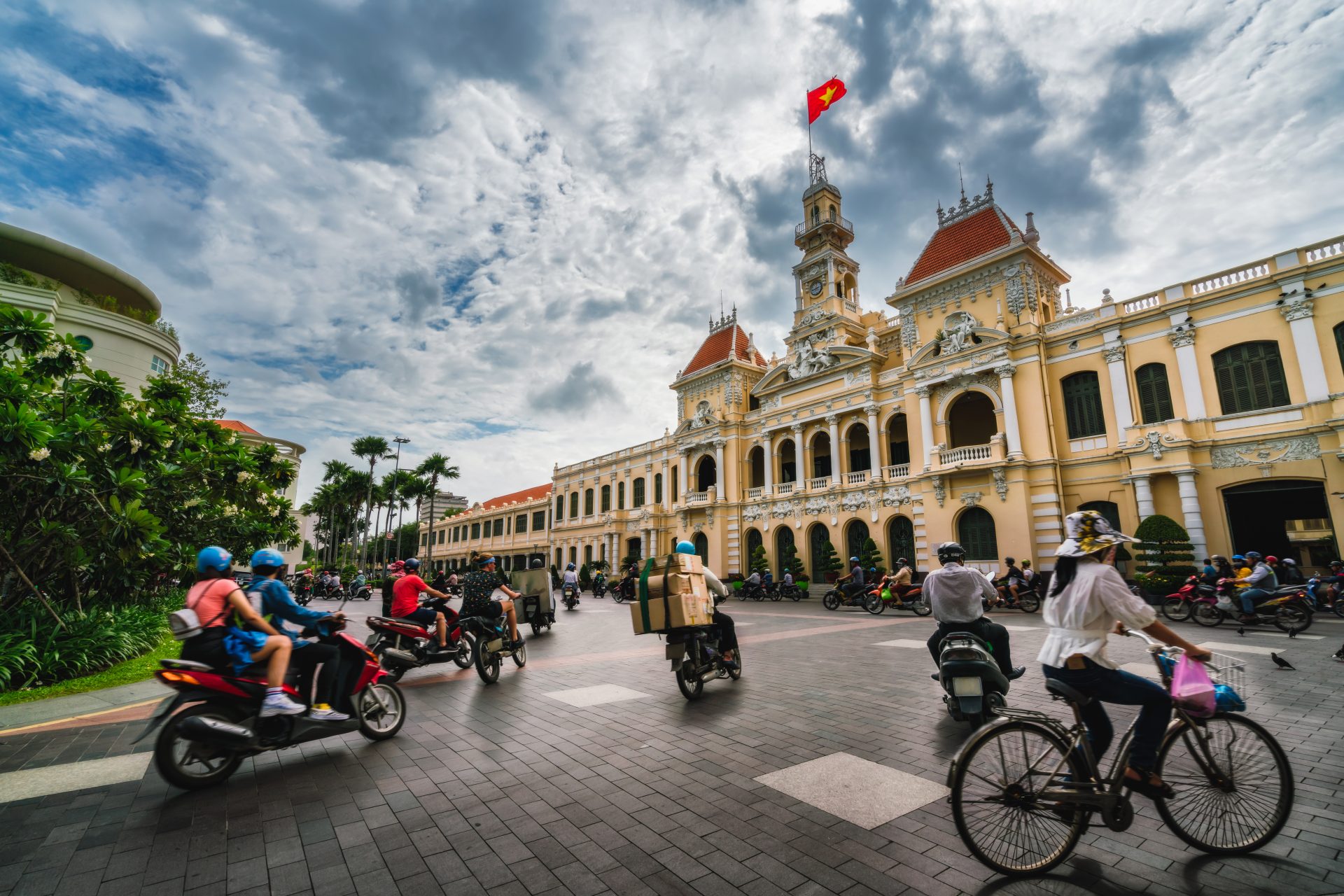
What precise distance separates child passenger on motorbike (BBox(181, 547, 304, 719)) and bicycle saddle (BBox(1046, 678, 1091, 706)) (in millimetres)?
5245

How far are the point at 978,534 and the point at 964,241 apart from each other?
13.4 metres

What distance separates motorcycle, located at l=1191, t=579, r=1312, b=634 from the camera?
10.8m

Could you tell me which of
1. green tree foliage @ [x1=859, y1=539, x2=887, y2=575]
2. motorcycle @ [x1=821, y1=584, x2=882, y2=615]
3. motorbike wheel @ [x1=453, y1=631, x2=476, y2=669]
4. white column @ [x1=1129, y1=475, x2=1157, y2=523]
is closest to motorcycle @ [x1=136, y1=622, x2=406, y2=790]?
motorbike wheel @ [x1=453, y1=631, x2=476, y2=669]

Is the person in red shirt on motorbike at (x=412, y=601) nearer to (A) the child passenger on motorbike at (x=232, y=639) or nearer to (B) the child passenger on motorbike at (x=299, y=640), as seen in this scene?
(B) the child passenger on motorbike at (x=299, y=640)

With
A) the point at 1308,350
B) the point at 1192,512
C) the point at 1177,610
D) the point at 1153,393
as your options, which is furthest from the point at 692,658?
the point at 1308,350

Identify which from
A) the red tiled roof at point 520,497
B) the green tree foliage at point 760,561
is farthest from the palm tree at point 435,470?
the green tree foliage at point 760,561

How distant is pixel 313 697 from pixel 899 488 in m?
25.5

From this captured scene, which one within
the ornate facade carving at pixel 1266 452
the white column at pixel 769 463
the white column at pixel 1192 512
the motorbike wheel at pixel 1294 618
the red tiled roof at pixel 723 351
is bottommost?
the motorbike wheel at pixel 1294 618

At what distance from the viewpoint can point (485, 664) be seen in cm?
805

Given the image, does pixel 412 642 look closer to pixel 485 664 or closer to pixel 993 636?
pixel 485 664

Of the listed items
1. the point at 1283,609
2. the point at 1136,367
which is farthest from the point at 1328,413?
the point at 1283,609

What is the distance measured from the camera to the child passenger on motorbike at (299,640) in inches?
192

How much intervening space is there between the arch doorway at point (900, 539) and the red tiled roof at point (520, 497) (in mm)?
35711

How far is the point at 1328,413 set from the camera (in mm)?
16750
